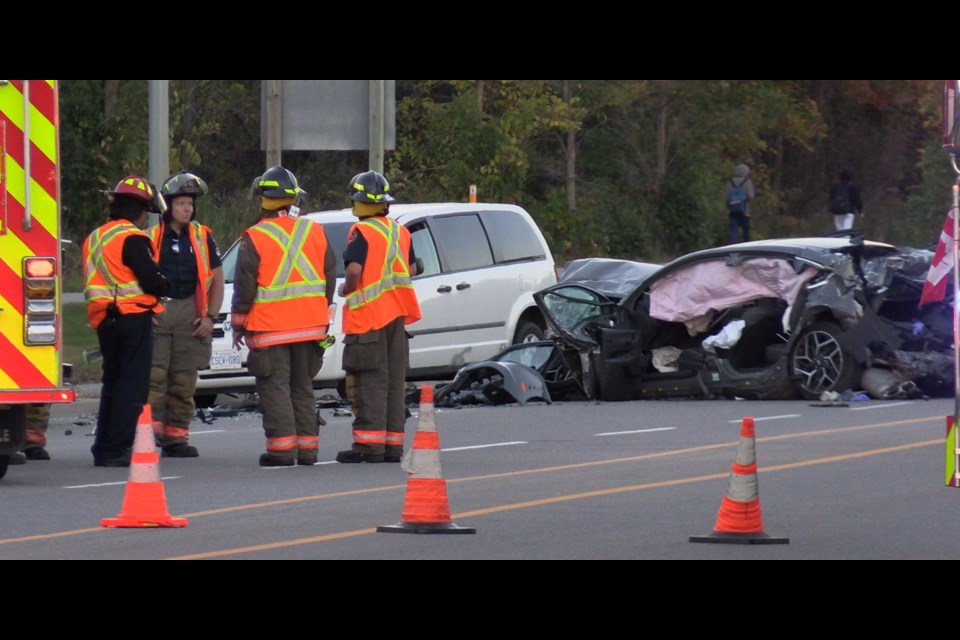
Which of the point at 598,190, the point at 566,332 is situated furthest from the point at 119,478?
the point at 598,190

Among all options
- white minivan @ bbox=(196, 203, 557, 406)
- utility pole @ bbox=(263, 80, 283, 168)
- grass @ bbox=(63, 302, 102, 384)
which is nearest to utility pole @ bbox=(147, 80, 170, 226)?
white minivan @ bbox=(196, 203, 557, 406)

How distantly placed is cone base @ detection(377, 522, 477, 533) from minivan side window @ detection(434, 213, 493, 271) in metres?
9.55

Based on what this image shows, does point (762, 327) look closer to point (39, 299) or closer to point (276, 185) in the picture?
point (276, 185)

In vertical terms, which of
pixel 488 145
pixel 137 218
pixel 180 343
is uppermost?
pixel 488 145

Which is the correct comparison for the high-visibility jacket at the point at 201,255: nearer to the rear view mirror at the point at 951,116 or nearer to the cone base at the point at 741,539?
the cone base at the point at 741,539

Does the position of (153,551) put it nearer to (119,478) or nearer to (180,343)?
(119,478)

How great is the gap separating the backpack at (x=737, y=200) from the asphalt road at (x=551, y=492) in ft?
58.7

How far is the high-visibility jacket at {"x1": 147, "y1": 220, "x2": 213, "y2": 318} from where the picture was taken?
1366 centimetres

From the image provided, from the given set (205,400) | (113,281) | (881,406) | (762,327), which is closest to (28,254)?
(113,281)

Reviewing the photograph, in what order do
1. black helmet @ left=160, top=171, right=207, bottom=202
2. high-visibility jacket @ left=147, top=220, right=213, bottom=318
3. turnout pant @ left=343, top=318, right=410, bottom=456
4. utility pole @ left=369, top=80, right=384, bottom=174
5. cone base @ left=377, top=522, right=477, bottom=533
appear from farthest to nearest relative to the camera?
utility pole @ left=369, top=80, right=384, bottom=174
high-visibility jacket @ left=147, top=220, right=213, bottom=318
black helmet @ left=160, top=171, right=207, bottom=202
turnout pant @ left=343, top=318, right=410, bottom=456
cone base @ left=377, top=522, right=477, bottom=533

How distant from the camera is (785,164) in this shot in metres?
53.6

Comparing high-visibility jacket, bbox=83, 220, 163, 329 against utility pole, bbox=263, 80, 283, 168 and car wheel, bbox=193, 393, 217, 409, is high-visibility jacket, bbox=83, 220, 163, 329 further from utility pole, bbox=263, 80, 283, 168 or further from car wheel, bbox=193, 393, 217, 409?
utility pole, bbox=263, 80, 283, 168

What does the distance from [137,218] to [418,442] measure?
4.18m

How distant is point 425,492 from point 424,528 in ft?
0.65
